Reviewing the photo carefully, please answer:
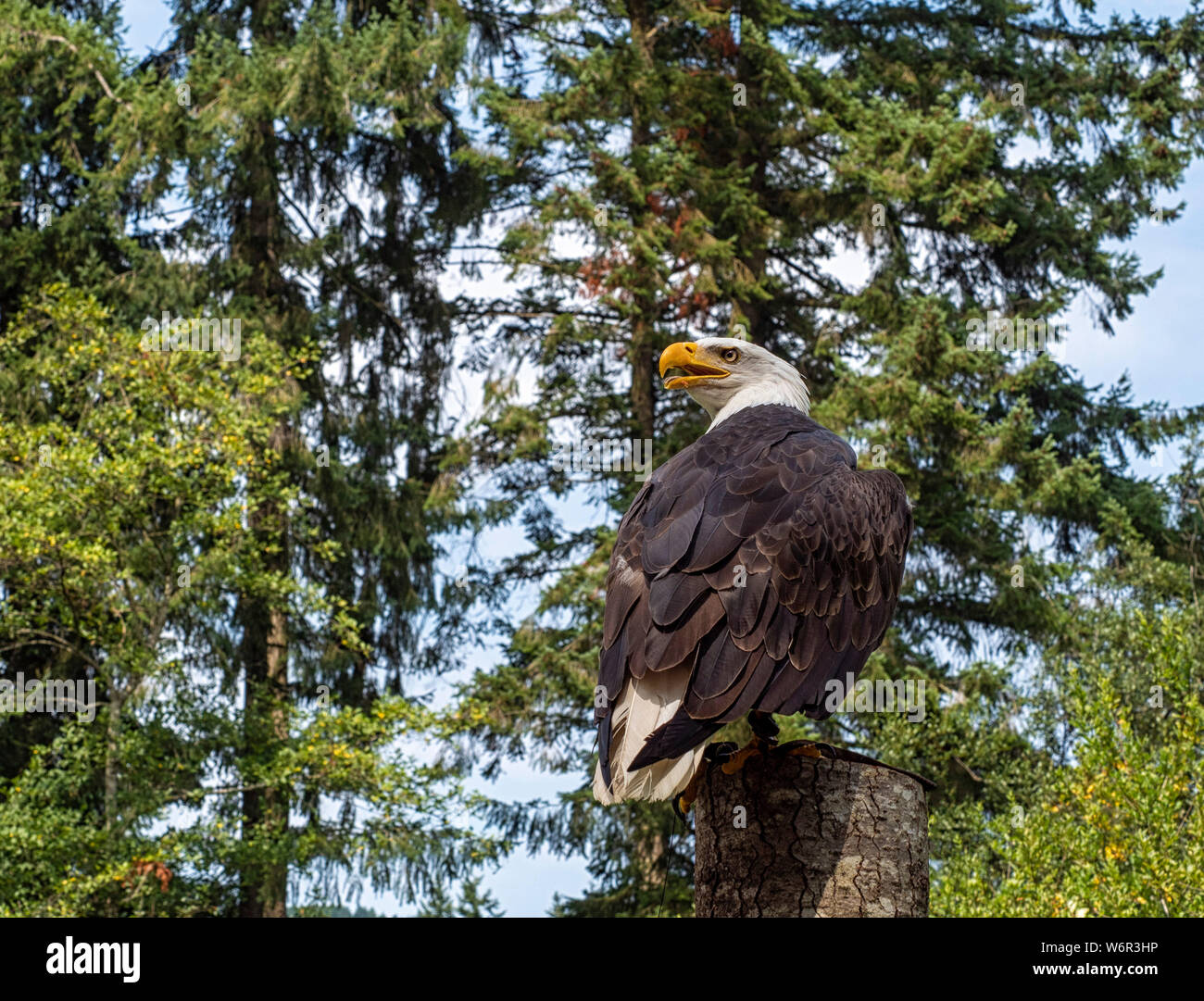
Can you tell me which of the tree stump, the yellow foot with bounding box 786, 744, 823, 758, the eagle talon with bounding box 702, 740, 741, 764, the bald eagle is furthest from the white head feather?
the tree stump

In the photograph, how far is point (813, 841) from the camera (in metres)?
3.72

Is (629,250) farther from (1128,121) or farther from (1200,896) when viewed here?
(1200,896)

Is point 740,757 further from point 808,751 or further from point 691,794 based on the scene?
point 691,794

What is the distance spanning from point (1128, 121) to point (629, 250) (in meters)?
7.95

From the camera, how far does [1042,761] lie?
47.9 ft

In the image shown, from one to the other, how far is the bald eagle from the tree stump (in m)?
0.17

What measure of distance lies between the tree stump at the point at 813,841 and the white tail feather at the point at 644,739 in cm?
24

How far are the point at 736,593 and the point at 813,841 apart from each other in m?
0.70

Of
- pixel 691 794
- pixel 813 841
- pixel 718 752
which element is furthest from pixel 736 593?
pixel 691 794

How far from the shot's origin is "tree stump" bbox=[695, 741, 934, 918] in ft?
12.1

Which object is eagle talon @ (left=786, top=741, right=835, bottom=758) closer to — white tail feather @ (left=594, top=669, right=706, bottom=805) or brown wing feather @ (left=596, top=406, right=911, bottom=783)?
brown wing feather @ (left=596, top=406, right=911, bottom=783)

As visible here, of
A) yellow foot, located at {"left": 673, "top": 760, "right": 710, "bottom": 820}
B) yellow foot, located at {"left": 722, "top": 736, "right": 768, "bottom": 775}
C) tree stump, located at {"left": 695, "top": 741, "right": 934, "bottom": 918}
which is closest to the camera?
tree stump, located at {"left": 695, "top": 741, "right": 934, "bottom": 918}
